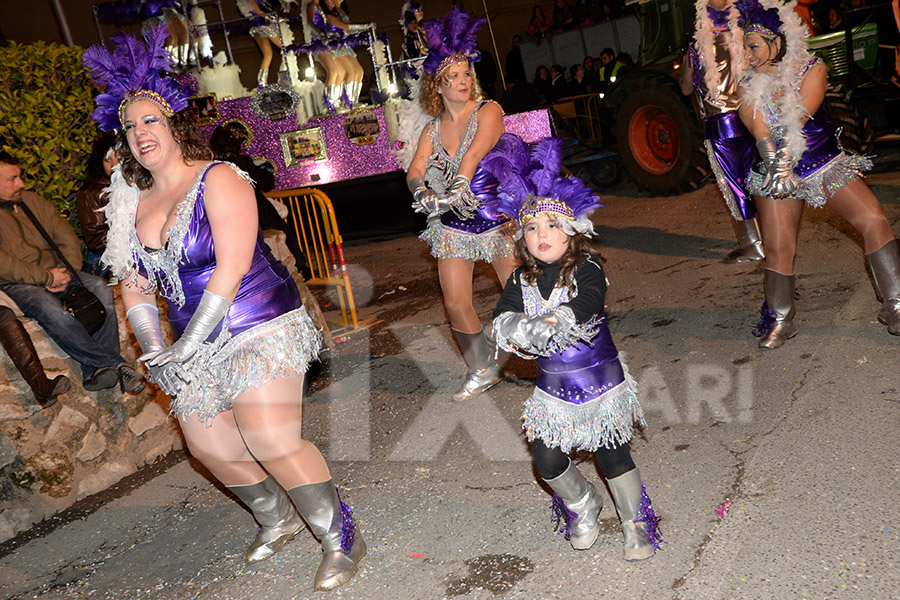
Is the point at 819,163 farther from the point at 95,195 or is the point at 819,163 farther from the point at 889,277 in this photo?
the point at 95,195

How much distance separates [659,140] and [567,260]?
7339 mm

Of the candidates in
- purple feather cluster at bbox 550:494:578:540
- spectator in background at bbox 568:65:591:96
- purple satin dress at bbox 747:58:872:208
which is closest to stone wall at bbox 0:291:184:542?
purple feather cluster at bbox 550:494:578:540

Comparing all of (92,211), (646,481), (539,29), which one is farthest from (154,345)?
(539,29)

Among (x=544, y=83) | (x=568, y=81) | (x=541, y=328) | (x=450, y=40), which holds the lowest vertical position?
(x=541, y=328)

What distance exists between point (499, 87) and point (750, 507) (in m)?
17.9

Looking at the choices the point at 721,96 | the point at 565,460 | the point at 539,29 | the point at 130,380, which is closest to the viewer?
the point at 565,460

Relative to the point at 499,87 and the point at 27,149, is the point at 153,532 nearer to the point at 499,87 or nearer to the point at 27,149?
the point at 27,149

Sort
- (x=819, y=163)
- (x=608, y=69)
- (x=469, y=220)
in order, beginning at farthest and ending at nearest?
(x=608, y=69) < (x=469, y=220) < (x=819, y=163)

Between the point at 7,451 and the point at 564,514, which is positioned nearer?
the point at 564,514

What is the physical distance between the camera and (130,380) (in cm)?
448

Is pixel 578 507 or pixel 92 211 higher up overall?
pixel 92 211

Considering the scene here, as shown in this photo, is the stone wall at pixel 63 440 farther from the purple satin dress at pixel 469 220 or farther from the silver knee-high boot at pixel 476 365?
the purple satin dress at pixel 469 220

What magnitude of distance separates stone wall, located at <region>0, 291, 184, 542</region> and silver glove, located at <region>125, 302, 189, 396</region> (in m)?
1.71

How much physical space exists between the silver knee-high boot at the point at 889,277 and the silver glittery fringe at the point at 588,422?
7.64 feet
